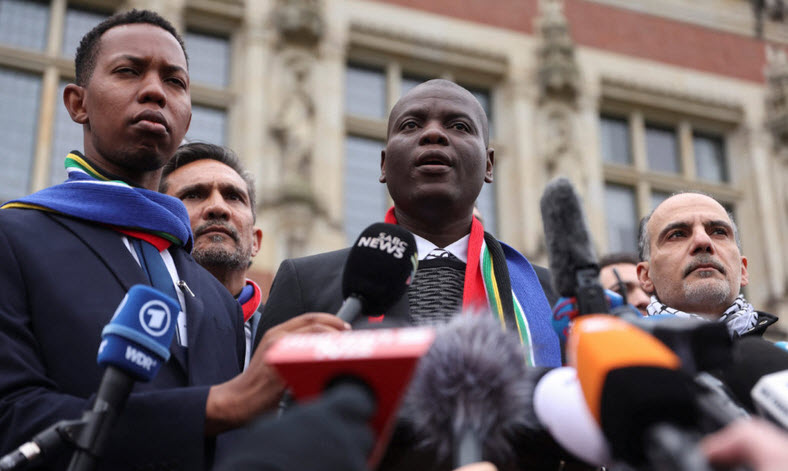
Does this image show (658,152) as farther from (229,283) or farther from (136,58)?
(136,58)

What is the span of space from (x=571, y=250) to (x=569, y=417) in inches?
10.4

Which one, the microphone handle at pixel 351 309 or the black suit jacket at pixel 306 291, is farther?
the black suit jacket at pixel 306 291

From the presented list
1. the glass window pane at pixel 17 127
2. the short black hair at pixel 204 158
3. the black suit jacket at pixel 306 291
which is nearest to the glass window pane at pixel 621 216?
the glass window pane at pixel 17 127

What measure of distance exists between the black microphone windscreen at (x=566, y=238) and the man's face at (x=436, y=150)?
93cm

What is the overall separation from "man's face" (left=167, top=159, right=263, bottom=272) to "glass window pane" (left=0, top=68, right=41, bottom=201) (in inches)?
198

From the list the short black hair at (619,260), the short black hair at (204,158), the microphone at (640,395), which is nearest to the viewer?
the microphone at (640,395)

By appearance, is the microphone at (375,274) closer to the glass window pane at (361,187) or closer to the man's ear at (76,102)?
the man's ear at (76,102)

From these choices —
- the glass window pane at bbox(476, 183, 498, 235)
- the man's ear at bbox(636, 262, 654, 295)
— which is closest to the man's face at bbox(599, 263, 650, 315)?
the man's ear at bbox(636, 262, 654, 295)

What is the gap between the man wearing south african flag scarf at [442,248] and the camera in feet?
Answer: 7.39

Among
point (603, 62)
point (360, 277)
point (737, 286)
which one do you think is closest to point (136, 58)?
point (360, 277)

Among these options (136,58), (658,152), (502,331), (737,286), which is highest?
(658,152)

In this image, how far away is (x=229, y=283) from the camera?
3648 millimetres

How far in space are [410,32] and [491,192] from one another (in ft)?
6.48

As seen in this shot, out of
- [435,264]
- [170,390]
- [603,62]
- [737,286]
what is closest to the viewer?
[170,390]
